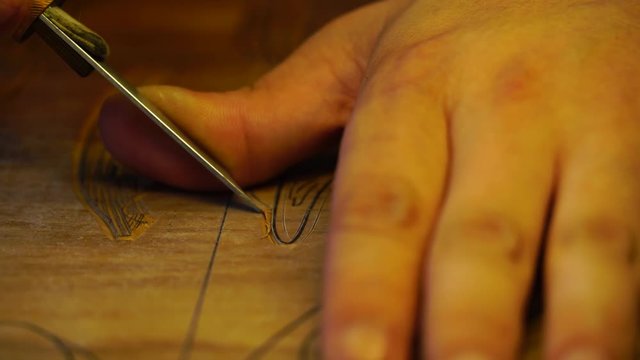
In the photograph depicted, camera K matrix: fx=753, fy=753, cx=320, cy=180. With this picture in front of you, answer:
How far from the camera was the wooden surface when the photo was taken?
54 cm

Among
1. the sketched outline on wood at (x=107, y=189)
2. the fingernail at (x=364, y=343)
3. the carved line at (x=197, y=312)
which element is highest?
the sketched outline on wood at (x=107, y=189)

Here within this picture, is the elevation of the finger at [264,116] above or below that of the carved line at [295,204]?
above

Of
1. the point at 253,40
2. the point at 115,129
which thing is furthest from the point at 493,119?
the point at 253,40

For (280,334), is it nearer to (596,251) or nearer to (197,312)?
(197,312)

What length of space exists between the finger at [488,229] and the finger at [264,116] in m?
0.21

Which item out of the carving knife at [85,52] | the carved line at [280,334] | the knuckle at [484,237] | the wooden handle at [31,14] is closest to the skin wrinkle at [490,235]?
the knuckle at [484,237]

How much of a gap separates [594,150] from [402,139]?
0.14 meters

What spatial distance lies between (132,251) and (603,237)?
0.37 m

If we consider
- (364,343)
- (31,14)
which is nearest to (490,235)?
(364,343)

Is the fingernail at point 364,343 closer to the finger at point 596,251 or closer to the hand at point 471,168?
the hand at point 471,168

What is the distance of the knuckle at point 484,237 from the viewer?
1.64 ft

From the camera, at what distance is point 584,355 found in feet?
1.45

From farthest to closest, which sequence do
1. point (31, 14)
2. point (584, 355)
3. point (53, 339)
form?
point (31, 14) < point (53, 339) < point (584, 355)

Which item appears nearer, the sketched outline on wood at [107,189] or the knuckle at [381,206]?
the knuckle at [381,206]
